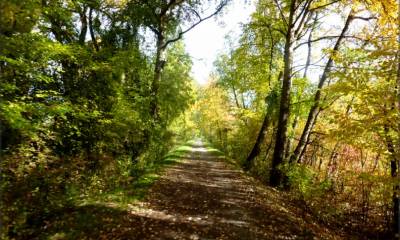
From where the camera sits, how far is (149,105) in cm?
1803

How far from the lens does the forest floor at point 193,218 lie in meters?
7.21

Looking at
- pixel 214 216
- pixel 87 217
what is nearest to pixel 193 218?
pixel 214 216

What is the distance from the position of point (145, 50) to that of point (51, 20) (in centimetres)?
875

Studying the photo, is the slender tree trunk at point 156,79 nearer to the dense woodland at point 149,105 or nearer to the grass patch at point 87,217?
the dense woodland at point 149,105

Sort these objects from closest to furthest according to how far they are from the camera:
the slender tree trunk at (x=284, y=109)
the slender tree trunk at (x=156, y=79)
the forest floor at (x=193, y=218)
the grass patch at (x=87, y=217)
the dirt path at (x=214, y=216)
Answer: the grass patch at (x=87, y=217)
the forest floor at (x=193, y=218)
the dirt path at (x=214, y=216)
the slender tree trunk at (x=284, y=109)
the slender tree trunk at (x=156, y=79)

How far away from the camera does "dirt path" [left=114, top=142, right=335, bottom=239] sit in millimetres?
7431

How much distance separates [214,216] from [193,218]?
0.64 meters

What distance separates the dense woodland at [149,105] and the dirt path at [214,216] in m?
1.88

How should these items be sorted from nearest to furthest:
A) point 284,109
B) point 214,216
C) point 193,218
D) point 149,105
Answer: point 193,218 < point 214,216 < point 284,109 < point 149,105

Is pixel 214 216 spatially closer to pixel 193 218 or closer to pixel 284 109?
pixel 193 218

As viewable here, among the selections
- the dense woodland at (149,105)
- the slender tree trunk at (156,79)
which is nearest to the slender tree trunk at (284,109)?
the dense woodland at (149,105)

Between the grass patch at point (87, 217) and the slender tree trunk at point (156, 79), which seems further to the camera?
the slender tree trunk at point (156, 79)

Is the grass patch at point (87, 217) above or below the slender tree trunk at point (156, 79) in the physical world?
below

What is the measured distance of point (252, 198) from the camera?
11.1 metres
